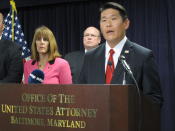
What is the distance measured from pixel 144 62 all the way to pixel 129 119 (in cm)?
76

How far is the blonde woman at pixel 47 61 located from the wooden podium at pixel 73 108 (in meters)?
1.77

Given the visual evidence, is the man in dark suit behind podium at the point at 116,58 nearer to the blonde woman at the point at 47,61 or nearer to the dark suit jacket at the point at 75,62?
the blonde woman at the point at 47,61

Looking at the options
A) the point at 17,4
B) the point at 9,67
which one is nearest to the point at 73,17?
the point at 17,4

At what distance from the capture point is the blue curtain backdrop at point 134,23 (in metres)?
5.45

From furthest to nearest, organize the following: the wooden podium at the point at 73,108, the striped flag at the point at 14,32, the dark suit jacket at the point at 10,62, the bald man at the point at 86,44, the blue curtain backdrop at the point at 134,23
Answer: the striped flag at the point at 14,32 < the blue curtain backdrop at the point at 134,23 < the bald man at the point at 86,44 < the dark suit jacket at the point at 10,62 < the wooden podium at the point at 73,108

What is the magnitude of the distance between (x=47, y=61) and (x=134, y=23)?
8.32ft

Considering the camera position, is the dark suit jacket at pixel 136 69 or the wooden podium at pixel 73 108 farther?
the dark suit jacket at pixel 136 69

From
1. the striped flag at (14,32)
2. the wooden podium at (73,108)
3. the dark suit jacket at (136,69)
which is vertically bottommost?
the wooden podium at (73,108)

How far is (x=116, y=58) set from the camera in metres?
2.31

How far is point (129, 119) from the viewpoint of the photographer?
1595mm

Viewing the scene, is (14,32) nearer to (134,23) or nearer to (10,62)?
(134,23)

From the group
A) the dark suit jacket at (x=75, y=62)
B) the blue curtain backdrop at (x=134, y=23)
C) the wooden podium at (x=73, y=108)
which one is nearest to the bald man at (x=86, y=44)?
the dark suit jacket at (x=75, y=62)

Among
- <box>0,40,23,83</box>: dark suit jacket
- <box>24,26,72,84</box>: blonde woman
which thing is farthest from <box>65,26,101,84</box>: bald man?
<box>0,40,23,83</box>: dark suit jacket

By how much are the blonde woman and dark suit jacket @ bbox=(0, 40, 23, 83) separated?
209 mm
